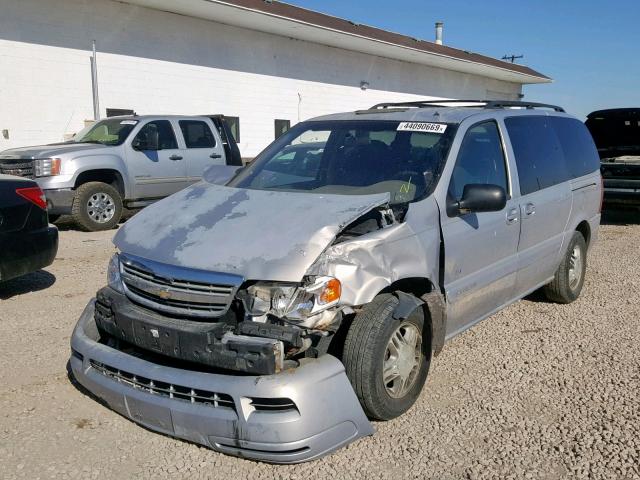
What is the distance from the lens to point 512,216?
14.6ft

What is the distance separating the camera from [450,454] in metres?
3.17

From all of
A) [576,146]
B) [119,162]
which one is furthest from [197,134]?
[576,146]

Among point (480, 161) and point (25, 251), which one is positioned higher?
point (480, 161)

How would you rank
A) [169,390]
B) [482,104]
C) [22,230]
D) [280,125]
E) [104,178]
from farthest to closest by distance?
[280,125]
[104,178]
[22,230]
[482,104]
[169,390]

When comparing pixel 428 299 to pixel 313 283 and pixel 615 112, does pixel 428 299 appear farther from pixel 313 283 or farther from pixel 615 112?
pixel 615 112

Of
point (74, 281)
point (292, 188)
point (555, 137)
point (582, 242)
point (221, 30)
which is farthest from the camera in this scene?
point (221, 30)

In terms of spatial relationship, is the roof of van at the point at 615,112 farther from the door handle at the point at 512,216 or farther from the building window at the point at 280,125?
the building window at the point at 280,125

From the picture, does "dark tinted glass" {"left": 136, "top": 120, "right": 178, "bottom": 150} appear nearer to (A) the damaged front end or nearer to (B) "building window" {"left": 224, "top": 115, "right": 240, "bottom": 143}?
(B) "building window" {"left": 224, "top": 115, "right": 240, "bottom": 143}

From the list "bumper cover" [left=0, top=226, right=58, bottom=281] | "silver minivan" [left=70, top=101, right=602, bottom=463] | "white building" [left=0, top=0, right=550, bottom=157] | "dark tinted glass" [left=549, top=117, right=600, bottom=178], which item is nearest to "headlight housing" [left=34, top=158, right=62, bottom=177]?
"bumper cover" [left=0, top=226, right=58, bottom=281]

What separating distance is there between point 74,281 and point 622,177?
348 inches

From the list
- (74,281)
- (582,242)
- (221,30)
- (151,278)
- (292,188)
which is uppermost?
(221,30)

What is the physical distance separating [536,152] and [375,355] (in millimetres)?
2732

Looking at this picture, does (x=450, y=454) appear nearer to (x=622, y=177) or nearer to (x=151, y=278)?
(x=151, y=278)

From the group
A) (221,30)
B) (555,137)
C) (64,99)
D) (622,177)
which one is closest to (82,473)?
(555,137)
